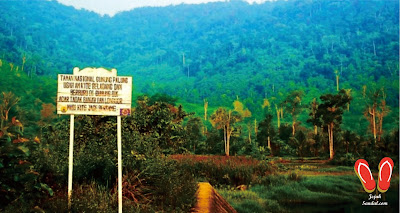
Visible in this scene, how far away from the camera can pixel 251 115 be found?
71125 millimetres

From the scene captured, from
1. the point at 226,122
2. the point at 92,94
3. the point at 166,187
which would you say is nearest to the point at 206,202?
the point at 166,187

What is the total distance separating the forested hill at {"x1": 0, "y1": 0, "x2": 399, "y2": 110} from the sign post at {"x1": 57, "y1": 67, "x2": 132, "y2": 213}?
69.1m

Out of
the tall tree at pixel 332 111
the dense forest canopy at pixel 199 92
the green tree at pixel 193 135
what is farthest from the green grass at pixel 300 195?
the green tree at pixel 193 135

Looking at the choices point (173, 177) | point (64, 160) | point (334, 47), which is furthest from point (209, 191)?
point (334, 47)

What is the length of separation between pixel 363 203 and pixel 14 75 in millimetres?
66877

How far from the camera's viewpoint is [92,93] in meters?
6.81

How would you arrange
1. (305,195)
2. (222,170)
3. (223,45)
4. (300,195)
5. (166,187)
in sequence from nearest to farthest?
(166,187) → (222,170) → (300,195) → (305,195) → (223,45)

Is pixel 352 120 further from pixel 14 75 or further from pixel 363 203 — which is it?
pixel 14 75

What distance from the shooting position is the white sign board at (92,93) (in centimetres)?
678

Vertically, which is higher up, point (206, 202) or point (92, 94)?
point (92, 94)

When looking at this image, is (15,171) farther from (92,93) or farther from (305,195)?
(305,195)

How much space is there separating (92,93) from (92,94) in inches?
0.7

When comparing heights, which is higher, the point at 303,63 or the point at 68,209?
the point at 303,63

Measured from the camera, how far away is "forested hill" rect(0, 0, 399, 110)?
81062 mm
